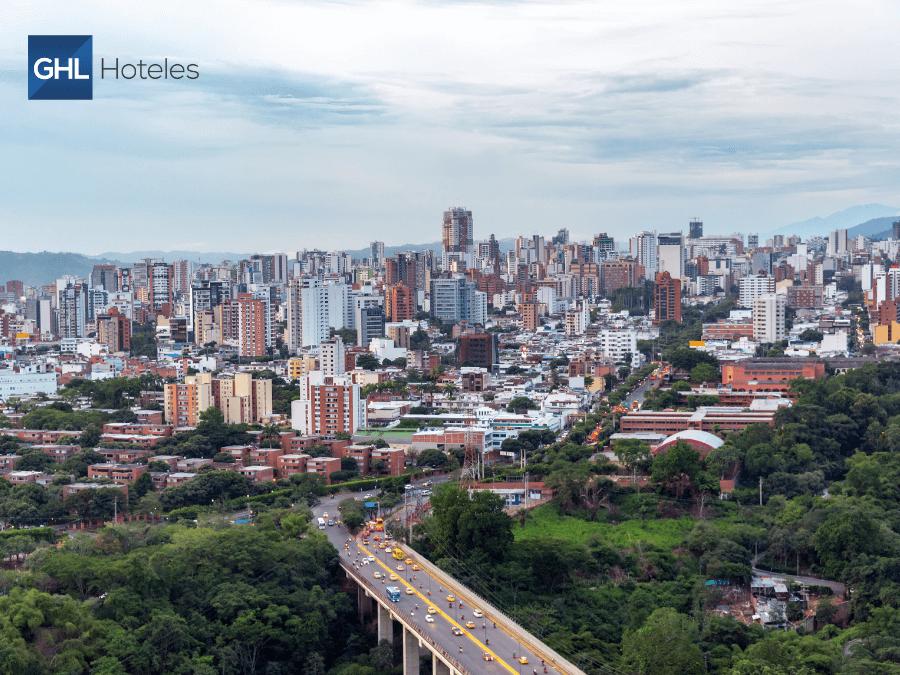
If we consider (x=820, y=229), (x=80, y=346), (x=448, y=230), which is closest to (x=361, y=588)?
(x=80, y=346)

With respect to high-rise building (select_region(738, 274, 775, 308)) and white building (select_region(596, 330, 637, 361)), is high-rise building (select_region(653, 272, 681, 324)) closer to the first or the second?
high-rise building (select_region(738, 274, 775, 308))

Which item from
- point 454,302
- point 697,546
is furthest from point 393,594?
point 454,302

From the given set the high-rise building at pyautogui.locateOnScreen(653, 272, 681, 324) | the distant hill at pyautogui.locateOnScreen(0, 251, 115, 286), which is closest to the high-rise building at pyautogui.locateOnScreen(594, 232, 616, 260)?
the high-rise building at pyautogui.locateOnScreen(653, 272, 681, 324)

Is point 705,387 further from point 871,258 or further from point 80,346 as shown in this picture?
point 871,258

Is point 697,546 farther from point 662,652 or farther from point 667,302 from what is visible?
point 667,302

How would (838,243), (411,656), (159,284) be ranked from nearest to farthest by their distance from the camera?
(411,656)
(159,284)
(838,243)

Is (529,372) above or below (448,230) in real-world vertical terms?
below
